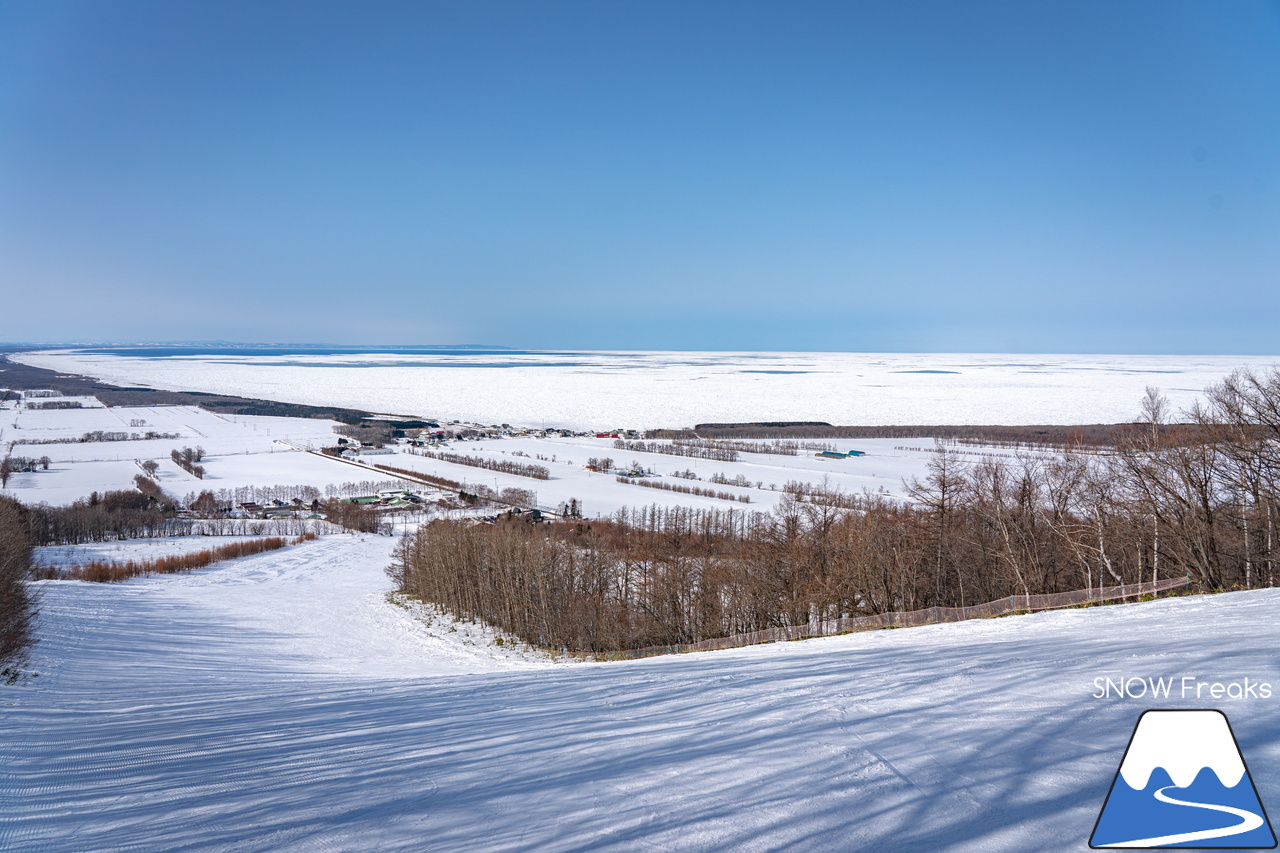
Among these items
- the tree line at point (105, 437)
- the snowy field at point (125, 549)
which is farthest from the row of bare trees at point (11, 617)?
the tree line at point (105, 437)

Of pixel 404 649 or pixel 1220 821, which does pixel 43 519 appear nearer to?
pixel 404 649

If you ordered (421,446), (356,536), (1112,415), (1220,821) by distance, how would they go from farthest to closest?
(421,446)
(1112,415)
(356,536)
(1220,821)

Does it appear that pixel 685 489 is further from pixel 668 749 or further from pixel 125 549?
pixel 668 749

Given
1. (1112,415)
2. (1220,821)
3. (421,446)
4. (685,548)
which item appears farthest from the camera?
(421,446)

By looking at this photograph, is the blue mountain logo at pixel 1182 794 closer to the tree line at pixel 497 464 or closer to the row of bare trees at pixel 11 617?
the row of bare trees at pixel 11 617

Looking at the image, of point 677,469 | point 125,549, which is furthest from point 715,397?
point 125,549

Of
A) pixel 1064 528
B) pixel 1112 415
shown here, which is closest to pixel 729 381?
pixel 1112 415
